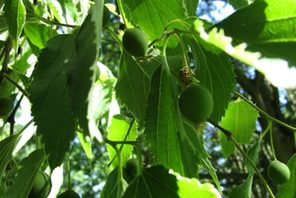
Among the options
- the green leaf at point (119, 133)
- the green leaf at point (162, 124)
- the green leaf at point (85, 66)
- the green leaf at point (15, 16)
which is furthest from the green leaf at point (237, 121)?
the green leaf at point (85, 66)

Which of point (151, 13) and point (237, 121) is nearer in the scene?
point (151, 13)

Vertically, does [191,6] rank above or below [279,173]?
above

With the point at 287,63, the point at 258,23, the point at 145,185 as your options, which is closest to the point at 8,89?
the point at 145,185

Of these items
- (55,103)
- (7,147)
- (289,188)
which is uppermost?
(55,103)

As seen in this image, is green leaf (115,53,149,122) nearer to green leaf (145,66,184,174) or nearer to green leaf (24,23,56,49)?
green leaf (145,66,184,174)

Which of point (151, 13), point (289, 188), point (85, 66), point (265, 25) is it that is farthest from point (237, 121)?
point (85, 66)

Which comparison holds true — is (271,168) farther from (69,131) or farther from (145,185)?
(69,131)

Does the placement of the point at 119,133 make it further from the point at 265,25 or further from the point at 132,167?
the point at 265,25
